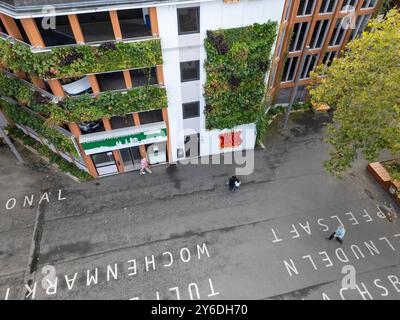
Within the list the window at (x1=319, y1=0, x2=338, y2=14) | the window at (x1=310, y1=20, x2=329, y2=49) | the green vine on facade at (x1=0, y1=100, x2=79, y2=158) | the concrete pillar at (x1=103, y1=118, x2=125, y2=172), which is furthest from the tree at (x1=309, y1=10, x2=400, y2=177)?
the green vine on facade at (x1=0, y1=100, x2=79, y2=158)

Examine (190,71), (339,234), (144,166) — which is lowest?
(339,234)

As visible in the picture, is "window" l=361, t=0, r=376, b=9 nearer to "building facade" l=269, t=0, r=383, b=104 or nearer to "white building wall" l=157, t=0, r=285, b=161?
"building facade" l=269, t=0, r=383, b=104

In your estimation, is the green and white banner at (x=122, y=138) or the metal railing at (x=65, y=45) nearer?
the metal railing at (x=65, y=45)

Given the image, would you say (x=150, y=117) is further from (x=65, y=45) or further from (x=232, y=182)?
(x=232, y=182)

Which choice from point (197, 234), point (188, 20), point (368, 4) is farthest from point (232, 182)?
point (368, 4)

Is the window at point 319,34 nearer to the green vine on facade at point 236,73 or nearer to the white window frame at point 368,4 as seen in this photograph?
the white window frame at point 368,4

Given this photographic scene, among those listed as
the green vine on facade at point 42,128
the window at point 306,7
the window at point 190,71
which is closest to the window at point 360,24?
the window at point 306,7
